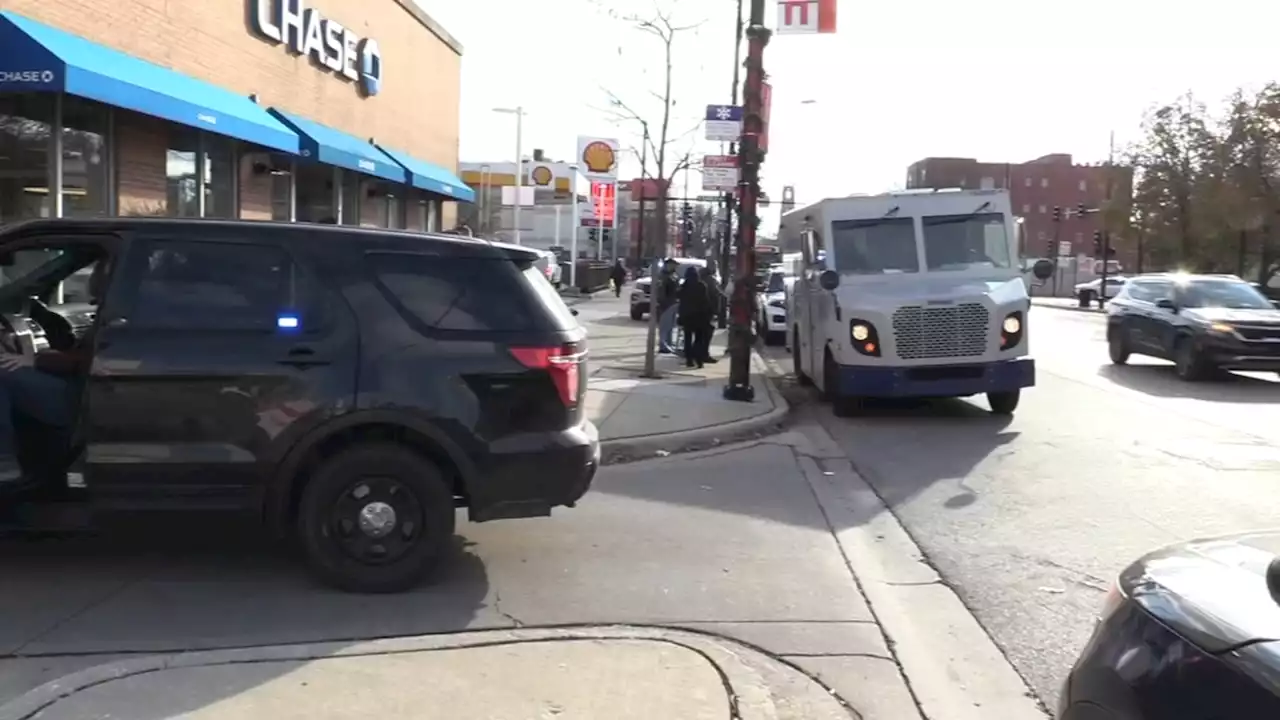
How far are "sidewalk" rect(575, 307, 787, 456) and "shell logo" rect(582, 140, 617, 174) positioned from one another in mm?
17713

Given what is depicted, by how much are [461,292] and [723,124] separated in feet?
30.5

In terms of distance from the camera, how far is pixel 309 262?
19.0ft

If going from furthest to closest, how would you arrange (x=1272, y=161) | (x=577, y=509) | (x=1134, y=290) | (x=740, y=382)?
(x=1272, y=161), (x=1134, y=290), (x=740, y=382), (x=577, y=509)

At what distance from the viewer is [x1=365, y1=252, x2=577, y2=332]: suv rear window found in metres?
5.85

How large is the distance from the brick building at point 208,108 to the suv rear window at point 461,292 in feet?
20.4

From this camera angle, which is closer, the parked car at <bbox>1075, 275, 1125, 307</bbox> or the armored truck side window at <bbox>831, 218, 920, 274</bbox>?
the armored truck side window at <bbox>831, 218, 920, 274</bbox>

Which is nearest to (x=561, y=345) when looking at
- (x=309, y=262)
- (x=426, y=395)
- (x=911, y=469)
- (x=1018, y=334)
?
(x=426, y=395)

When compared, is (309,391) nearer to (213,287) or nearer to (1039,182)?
(213,287)

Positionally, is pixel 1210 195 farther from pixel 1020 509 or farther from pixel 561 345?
pixel 561 345

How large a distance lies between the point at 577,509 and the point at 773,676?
11.0ft

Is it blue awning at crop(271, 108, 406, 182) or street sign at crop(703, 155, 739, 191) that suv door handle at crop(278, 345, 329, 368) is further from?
blue awning at crop(271, 108, 406, 182)

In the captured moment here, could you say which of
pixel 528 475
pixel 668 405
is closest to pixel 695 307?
pixel 668 405

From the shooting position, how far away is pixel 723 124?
14578 mm

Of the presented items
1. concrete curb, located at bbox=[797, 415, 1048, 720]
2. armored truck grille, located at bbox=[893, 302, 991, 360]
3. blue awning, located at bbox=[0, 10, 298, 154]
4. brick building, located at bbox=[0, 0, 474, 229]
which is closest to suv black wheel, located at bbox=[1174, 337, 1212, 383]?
armored truck grille, located at bbox=[893, 302, 991, 360]
